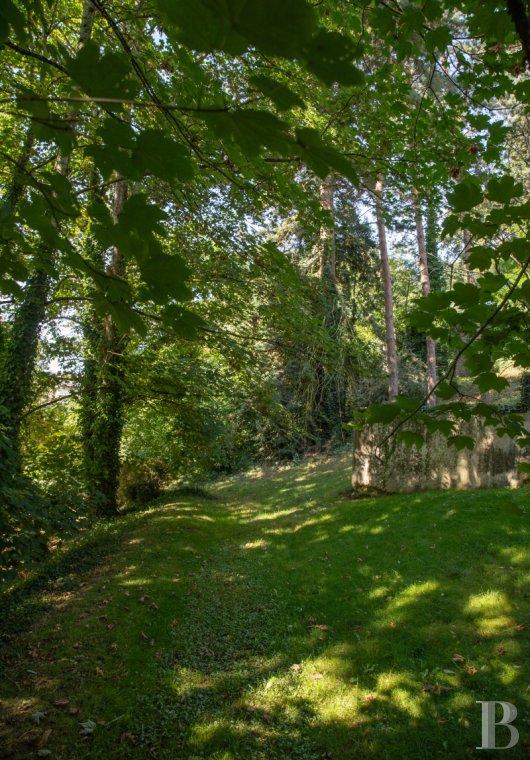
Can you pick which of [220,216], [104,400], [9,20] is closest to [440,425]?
[9,20]

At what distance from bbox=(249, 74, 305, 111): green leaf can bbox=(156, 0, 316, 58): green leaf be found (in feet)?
0.41

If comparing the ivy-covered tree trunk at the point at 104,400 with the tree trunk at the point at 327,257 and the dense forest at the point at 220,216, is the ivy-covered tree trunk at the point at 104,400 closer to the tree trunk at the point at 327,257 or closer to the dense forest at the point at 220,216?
the dense forest at the point at 220,216

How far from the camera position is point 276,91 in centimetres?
78

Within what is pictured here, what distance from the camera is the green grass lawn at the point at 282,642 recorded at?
3.48 meters

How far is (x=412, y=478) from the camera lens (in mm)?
10070

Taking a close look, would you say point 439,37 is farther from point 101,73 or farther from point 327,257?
point 327,257

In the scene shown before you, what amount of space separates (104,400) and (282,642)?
6.86 meters

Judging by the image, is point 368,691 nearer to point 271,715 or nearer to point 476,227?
point 271,715

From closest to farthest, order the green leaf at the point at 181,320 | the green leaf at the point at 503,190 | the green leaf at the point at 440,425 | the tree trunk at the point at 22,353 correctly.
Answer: the green leaf at the point at 181,320 < the green leaf at the point at 503,190 < the green leaf at the point at 440,425 < the tree trunk at the point at 22,353

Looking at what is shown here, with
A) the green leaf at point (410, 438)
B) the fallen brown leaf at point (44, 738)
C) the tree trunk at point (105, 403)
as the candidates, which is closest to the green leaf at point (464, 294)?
the green leaf at point (410, 438)

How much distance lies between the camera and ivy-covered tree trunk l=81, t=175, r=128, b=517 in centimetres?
965

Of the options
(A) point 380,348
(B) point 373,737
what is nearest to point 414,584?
(B) point 373,737

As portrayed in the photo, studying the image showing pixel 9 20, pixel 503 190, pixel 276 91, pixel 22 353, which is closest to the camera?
pixel 276 91

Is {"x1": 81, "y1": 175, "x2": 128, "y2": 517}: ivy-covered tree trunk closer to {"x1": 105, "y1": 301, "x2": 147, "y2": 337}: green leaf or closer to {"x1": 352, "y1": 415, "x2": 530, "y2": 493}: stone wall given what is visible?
{"x1": 352, "y1": 415, "x2": 530, "y2": 493}: stone wall
